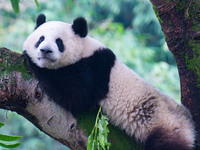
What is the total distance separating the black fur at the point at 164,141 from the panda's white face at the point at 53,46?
1.01 metres

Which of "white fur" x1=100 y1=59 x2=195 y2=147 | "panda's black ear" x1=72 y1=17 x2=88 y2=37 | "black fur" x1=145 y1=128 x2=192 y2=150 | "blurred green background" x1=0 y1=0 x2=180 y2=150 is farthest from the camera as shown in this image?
"blurred green background" x1=0 y1=0 x2=180 y2=150

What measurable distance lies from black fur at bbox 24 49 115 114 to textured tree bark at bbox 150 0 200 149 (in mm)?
643

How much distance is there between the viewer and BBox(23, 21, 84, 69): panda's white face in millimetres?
2562

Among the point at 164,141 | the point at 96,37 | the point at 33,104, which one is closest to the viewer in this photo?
the point at 33,104

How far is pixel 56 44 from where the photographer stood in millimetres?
2668

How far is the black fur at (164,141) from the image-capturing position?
2389 mm

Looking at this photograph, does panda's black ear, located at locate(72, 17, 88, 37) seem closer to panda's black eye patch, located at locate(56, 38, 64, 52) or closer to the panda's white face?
the panda's white face

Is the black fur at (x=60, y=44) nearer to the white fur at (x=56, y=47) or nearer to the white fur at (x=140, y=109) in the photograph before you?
the white fur at (x=56, y=47)

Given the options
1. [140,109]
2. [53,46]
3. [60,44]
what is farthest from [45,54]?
[140,109]

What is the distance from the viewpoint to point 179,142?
2.42 meters

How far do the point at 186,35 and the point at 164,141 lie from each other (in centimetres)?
92

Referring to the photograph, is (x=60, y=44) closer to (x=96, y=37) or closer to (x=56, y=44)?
(x=56, y=44)

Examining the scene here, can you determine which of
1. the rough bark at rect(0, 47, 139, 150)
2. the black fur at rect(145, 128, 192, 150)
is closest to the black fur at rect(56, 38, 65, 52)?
the rough bark at rect(0, 47, 139, 150)

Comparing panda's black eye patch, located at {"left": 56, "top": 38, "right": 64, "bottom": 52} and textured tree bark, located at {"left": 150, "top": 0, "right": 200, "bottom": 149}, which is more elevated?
textured tree bark, located at {"left": 150, "top": 0, "right": 200, "bottom": 149}
